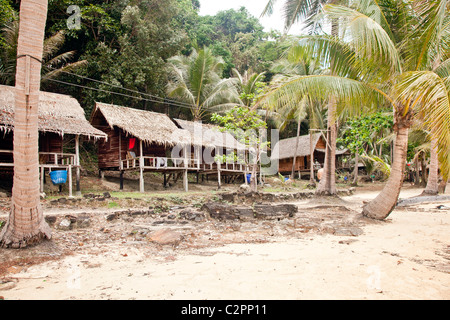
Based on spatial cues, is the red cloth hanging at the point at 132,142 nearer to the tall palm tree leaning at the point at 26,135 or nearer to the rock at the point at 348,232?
the tall palm tree leaning at the point at 26,135

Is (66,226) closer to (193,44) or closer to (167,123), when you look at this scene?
(167,123)

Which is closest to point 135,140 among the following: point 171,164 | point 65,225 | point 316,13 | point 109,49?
point 171,164

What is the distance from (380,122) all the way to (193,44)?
15.9 m

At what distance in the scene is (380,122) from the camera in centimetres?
1352

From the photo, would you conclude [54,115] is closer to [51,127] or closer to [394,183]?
[51,127]

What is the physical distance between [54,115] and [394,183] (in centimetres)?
1250

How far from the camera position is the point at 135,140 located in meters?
16.2

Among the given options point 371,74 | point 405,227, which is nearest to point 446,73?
point 371,74

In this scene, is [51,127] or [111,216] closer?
[111,216]

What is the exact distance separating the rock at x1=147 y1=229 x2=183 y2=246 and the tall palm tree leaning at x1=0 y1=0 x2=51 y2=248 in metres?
1.87

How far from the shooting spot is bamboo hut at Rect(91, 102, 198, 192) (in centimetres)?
1473

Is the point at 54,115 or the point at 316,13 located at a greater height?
the point at 316,13

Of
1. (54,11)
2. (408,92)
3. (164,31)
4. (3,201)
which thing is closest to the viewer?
(408,92)

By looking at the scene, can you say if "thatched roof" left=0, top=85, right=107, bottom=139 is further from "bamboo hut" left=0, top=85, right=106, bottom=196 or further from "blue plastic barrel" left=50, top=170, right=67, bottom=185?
"blue plastic barrel" left=50, top=170, right=67, bottom=185
